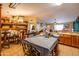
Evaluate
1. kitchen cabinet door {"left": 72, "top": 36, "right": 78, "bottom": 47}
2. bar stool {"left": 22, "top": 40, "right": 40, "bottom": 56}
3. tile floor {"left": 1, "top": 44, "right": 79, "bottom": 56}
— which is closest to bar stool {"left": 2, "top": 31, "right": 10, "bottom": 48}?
tile floor {"left": 1, "top": 44, "right": 79, "bottom": 56}

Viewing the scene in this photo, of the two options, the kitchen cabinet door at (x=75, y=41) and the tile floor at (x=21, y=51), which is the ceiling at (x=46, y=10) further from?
the tile floor at (x=21, y=51)

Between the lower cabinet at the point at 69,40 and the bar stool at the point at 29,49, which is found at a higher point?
the lower cabinet at the point at 69,40

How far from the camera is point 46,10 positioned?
2.04 meters

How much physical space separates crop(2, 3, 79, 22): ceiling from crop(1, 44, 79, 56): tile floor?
1.49ft

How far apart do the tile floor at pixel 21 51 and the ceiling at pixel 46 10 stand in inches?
17.8

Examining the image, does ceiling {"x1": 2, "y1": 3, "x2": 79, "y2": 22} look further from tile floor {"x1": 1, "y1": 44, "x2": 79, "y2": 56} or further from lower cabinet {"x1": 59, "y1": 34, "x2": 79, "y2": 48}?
tile floor {"x1": 1, "y1": 44, "x2": 79, "y2": 56}

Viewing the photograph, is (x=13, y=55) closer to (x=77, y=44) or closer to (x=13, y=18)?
(x=13, y=18)

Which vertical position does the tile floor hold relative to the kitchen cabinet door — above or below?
below

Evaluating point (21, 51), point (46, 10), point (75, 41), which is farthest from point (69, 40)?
point (21, 51)

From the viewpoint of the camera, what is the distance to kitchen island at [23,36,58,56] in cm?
196

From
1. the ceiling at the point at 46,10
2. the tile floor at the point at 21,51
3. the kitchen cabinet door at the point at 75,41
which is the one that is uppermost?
the ceiling at the point at 46,10

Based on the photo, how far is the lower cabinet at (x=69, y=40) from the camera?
2.03 metres

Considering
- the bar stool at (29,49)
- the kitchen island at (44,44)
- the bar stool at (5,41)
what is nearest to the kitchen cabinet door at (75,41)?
the kitchen island at (44,44)

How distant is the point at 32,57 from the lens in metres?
2.04
